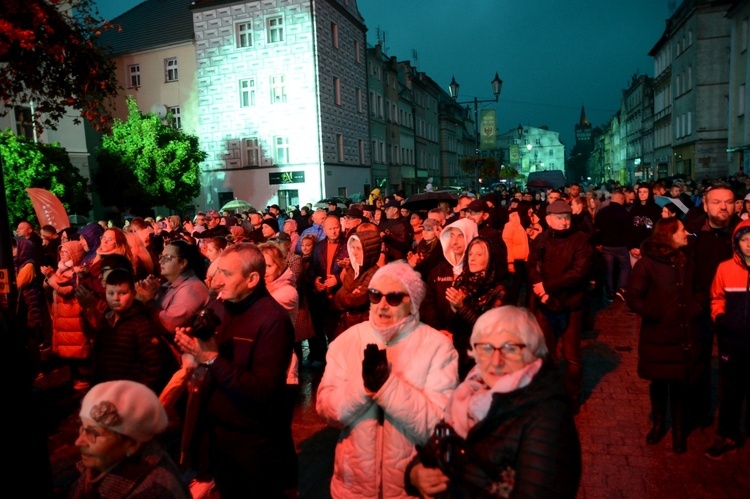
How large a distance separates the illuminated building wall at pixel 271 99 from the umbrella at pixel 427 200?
58.2 ft

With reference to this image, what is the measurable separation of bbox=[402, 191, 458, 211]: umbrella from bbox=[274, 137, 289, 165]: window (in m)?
19.2

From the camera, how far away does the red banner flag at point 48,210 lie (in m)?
11.4

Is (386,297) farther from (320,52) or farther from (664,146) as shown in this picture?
(664,146)

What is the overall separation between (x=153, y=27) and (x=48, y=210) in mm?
30210

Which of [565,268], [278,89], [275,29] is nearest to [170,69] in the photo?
[275,29]

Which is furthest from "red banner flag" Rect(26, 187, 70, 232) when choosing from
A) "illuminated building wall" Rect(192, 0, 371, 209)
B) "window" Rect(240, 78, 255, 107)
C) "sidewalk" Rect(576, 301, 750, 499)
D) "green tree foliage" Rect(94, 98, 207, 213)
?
"window" Rect(240, 78, 255, 107)

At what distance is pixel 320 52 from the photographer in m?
32.0

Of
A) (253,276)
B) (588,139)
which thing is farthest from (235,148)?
(588,139)

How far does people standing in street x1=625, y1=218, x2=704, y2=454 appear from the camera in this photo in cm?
475

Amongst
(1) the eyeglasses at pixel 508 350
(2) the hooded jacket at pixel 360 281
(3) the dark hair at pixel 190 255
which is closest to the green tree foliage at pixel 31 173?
(3) the dark hair at pixel 190 255

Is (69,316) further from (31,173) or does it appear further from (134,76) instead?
(134,76)

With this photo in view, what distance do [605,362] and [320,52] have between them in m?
28.4

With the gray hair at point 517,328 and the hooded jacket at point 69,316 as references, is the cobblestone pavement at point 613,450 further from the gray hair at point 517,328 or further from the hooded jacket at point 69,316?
the gray hair at point 517,328

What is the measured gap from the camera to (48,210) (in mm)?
11516
